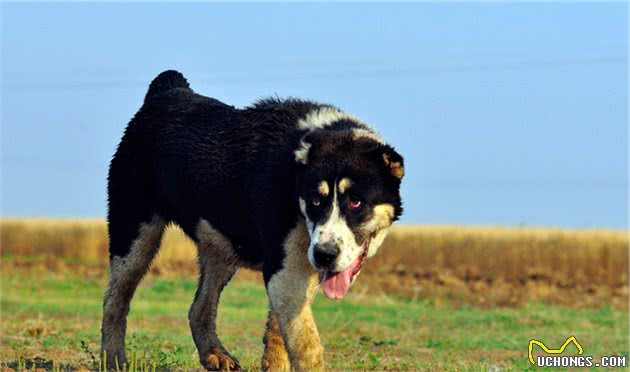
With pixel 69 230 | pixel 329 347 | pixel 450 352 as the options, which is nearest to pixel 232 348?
pixel 329 347

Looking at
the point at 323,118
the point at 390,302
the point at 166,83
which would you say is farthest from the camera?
the point at 390,302

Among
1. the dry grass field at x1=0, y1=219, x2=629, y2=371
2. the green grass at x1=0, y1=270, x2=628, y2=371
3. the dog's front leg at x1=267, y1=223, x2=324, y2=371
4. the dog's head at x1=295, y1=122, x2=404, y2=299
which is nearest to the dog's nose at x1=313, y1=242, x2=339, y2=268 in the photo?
the dog's head at x1=295, y1=122, x2=404, y2=299

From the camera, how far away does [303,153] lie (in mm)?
7730

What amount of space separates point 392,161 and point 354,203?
1.59ft

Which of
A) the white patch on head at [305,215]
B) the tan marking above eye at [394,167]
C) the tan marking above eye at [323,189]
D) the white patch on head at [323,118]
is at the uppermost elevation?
the white patch on head at [323,118]

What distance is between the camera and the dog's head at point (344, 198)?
286 inches

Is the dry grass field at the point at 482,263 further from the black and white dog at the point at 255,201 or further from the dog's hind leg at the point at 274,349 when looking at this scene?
the dog's hind leg at the point at 274,349

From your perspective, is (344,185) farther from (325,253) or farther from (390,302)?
(390,302)

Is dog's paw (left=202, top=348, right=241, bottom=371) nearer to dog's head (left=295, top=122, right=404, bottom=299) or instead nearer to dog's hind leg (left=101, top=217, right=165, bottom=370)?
dog's hind leg (left=101, top=217, right=165, bottom=370)

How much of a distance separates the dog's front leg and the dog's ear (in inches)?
30.7

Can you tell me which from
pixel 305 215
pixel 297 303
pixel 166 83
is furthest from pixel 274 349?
pixel 166 83

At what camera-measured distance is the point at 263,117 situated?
28.8 feet

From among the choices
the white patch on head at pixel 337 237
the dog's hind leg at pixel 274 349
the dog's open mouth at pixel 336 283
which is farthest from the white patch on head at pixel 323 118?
the dog's hind leg at pixel 274 349

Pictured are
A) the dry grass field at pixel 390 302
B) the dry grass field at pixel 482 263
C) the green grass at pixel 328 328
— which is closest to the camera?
the green grass at pixel 328 328
